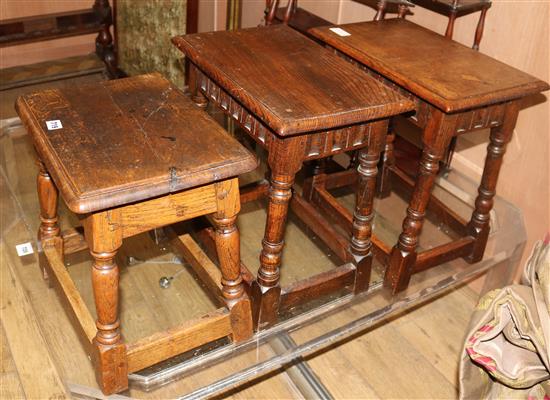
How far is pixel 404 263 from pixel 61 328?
2.62 ft

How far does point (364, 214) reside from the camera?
1434 millimetres

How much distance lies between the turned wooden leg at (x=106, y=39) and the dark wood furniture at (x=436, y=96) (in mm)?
1121

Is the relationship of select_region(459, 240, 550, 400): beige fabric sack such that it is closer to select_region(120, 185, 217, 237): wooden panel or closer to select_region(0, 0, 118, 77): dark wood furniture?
select_region(120, 185, 217, 237): wooden panel

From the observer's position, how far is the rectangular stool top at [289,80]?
3.92 feet

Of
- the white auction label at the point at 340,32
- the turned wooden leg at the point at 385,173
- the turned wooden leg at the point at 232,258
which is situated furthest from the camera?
the turned wooden leg at the point at 385,173

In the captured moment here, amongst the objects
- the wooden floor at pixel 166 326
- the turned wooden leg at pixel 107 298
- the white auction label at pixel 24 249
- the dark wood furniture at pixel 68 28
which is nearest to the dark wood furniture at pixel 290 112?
the wooden floor at pixel 166 326

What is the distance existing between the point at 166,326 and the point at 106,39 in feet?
4.65

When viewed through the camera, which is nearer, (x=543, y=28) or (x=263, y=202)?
(x=543, y=28)

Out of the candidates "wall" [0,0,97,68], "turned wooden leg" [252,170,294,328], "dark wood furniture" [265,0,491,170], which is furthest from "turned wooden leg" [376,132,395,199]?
"wall" [0,0,97,68]

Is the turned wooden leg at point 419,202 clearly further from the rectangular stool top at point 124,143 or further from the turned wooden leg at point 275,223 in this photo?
the rectangular stool top at point 124,143

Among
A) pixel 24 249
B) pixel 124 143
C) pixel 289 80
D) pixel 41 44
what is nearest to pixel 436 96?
pixel 289 80

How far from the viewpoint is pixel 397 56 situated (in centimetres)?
149

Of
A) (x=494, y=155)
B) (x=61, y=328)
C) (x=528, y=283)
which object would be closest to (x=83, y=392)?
(x=61, y=328)

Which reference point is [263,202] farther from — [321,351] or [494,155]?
[494,155]
